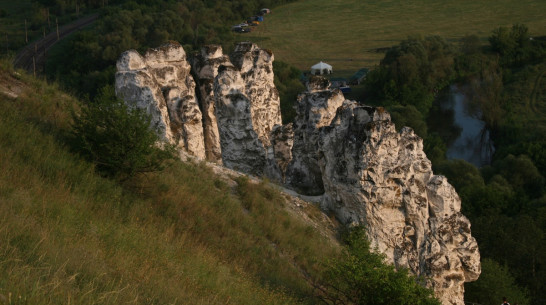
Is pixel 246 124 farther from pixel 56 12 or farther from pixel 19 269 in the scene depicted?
pixel 56 12

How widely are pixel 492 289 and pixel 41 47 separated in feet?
184

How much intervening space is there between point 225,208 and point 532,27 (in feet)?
234

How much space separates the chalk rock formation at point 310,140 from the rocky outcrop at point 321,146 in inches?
1.2

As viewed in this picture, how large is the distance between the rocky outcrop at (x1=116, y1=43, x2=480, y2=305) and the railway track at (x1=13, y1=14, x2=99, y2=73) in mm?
33606

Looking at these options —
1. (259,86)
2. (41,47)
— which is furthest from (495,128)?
(41,47)

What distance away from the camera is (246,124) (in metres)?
19.0

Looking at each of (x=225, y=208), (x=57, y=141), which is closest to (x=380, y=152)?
(x=225, y=208)

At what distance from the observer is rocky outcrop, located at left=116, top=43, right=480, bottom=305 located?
12898 mm

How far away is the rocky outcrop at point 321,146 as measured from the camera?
42.3 feet

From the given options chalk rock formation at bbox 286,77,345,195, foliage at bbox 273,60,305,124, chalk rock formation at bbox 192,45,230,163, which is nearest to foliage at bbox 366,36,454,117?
foliage at bbox 273,60,305,124

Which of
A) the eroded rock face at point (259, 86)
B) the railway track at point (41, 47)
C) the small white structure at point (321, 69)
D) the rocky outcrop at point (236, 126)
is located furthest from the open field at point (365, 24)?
the rocky outcrop at point (236, 126)

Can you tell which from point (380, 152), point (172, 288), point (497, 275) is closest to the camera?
point (172, 288)

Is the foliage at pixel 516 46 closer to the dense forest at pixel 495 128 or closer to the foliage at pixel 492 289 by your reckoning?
the dense forest at pixel 495 128

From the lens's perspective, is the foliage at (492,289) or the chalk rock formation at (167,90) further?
the foliage at (492,289)
